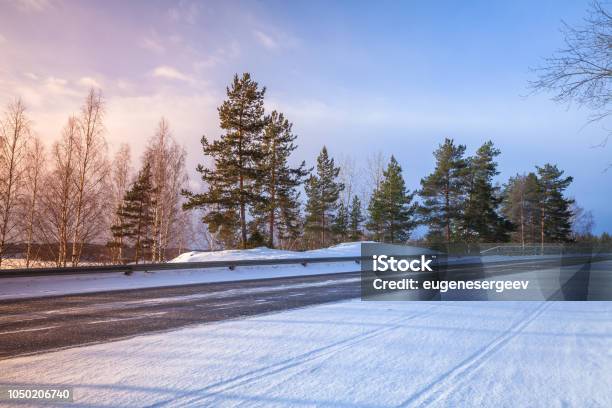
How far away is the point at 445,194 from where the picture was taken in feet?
161

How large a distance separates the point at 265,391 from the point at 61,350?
3.57 metres

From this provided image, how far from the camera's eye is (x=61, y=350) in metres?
5.53

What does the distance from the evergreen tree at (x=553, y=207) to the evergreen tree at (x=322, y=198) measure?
33980 mm

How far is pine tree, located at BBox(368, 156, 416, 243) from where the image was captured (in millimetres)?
46094

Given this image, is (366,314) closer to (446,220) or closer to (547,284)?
(547,284)

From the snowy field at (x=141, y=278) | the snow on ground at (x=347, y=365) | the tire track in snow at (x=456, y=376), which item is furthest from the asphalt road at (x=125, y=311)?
the tire track in snow at (x=456, y=376)

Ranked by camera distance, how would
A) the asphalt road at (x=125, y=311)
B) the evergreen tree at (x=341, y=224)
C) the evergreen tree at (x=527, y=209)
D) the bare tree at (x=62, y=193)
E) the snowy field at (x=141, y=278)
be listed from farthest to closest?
1. the evergreen tree at (x=527, y=209)
2. the evergreen tree at (x=341, y=224)
3. the bare tree at (x=62, y=193)
4. the snowy field at (x=141, y=278)
5. the asphalt road at (x=125, y=311)

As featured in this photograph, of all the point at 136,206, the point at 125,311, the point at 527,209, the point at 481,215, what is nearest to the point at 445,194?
the point at 481,215

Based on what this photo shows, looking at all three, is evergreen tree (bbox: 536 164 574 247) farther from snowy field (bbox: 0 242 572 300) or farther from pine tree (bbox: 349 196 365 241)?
snowy field (bbox: 0 242 572 300)

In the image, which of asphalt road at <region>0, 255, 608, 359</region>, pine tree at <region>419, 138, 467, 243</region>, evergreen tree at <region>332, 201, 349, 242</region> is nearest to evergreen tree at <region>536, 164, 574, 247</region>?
pine tree at <region>419, 138, 467, 243</region>

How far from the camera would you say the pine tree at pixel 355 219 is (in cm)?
5634

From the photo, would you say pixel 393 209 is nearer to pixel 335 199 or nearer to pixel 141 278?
pixel 335 199

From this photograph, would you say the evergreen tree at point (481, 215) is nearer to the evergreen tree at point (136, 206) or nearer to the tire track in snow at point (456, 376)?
the evergreen tree at point (136, 206)

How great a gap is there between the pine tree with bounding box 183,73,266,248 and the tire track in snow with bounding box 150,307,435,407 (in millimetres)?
26906
